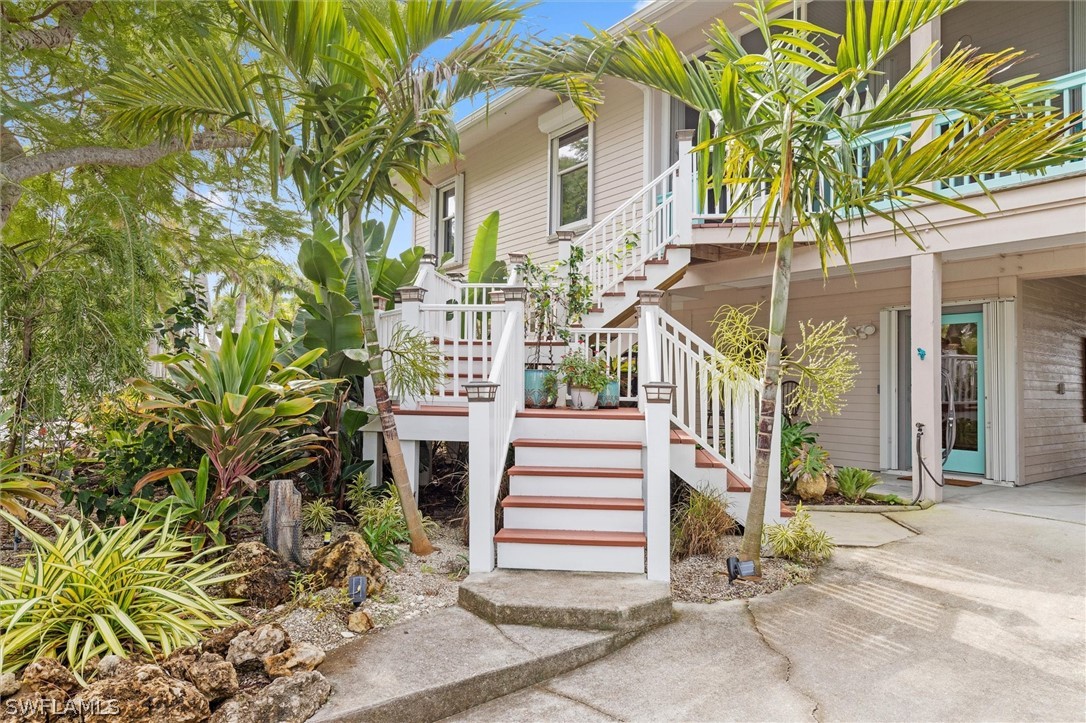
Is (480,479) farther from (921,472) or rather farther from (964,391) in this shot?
(964,391)

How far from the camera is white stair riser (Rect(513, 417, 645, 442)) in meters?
5.01

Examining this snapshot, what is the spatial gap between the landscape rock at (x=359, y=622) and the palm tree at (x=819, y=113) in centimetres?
249

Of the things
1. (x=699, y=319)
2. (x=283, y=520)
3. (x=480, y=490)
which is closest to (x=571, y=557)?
(x=480, y=490)

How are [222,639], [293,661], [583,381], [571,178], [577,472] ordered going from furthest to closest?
[571,178], [583,381], [577,472], [222,639], [293,661]

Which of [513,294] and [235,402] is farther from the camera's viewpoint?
[513,294]

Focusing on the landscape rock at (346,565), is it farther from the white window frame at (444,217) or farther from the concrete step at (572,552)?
the white window frame at (444,217)

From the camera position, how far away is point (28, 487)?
11.3 ft

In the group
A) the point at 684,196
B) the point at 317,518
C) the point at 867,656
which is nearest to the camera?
the point at 867,656

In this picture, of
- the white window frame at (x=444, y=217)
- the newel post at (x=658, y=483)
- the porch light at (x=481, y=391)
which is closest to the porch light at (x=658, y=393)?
the newel post at (x=658, y=483)

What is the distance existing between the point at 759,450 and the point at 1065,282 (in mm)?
7629

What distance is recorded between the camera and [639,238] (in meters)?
7.61

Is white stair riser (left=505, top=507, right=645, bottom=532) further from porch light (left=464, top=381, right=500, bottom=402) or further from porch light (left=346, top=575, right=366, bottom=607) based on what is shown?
porch light (left=346, top=575, right=366, bottom=607)

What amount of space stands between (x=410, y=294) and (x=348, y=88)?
2.08m

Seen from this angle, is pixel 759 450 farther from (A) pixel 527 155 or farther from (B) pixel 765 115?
(A) pixel 527 155
